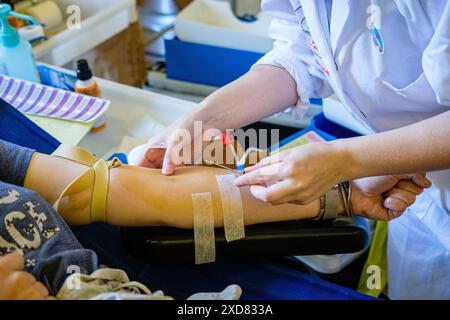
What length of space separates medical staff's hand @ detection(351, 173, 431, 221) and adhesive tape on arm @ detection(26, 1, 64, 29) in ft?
3.94

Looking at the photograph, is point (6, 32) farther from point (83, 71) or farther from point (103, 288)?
point (103, 288)

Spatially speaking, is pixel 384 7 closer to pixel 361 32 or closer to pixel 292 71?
pixel 361 32

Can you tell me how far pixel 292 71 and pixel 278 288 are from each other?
45 centimetres

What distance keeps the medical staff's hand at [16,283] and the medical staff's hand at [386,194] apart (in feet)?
1.78

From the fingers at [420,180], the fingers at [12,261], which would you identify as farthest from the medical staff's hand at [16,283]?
the fingers at [420,180]

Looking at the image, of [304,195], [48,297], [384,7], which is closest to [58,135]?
[48,297]

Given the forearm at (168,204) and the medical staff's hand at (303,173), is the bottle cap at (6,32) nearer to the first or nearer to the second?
the forearm at (168,204)

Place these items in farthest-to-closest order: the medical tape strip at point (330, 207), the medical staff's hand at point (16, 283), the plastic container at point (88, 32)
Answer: the plastic container at point (88, 32), the medical tape strip at point (330, 207), the medical staff's hand at point (16, 283)

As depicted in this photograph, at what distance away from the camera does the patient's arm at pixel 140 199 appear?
789mm

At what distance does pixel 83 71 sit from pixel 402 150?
79 cm

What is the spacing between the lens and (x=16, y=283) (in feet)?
1.97

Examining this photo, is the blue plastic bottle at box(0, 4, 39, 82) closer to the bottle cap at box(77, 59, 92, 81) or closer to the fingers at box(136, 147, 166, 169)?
the bottle cap at box(77, 59, 92, 81)

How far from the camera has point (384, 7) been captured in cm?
75

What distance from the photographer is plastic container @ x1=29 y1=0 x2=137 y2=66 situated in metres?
1.35
